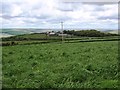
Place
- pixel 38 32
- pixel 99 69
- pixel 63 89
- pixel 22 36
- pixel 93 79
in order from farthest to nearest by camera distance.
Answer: pixel 38 32 → pixel 22 36 → pixel 99 69 → pixel 93 79 → pixel 63 89

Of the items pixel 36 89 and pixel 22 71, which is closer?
pixel 36 89

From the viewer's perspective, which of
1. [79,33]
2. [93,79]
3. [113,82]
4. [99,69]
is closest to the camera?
[113,82]

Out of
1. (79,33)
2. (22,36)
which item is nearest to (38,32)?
(22,36)

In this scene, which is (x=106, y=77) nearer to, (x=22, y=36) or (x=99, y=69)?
(x=99, y=69)

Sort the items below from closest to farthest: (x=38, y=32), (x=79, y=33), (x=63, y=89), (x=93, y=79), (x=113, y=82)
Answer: (x=63, y=89)
(x=113, y=82)
(x=93, y=79)
(x=38, y=32)
(x=79, y=33)

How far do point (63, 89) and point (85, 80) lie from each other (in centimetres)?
191

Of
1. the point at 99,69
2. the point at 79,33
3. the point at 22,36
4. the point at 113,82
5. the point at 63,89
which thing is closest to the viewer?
the point at 63,89

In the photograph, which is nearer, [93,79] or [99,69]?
[93,79]

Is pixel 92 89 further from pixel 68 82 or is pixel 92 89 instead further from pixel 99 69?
pixel 99 69

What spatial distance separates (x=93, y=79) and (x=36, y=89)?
8.96ft

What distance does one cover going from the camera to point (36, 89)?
31.8ft

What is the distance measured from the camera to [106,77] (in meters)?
11.7

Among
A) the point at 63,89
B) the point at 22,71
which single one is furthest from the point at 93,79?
the point at 22,71

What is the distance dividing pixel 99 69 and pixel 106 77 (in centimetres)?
180
